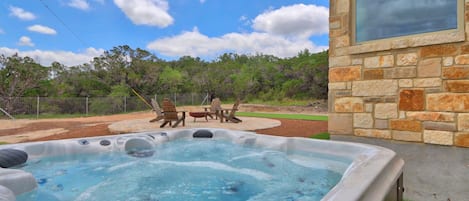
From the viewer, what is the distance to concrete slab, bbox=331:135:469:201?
7.99 feet

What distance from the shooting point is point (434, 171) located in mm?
2566

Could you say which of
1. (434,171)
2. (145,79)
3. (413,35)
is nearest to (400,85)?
(413,35)

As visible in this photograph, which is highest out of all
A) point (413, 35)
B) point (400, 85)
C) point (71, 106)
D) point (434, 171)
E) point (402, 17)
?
point (402, 17)

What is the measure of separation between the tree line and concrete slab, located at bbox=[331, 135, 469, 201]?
13.5 meters

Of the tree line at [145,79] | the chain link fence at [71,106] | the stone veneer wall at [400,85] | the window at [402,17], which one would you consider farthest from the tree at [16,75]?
the window at [402,17]

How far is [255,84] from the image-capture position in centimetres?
2003

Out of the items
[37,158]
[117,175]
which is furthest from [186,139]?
[37,158]

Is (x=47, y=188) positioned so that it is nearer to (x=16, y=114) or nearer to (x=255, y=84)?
(x=16, y=114)

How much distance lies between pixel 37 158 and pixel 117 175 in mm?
1194

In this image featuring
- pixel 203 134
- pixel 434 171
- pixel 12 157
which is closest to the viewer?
pixel 434 171

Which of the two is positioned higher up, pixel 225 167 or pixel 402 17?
pixel 402 17

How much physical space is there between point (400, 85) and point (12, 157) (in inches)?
168

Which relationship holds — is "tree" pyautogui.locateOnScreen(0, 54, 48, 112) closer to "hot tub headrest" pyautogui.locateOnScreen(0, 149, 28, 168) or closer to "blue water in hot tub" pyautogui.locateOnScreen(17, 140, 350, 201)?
"hot tub headrest" pyautogui.locateOnScreen(0, 149, 28, 168)

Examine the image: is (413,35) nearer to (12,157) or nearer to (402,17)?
(402,17)
